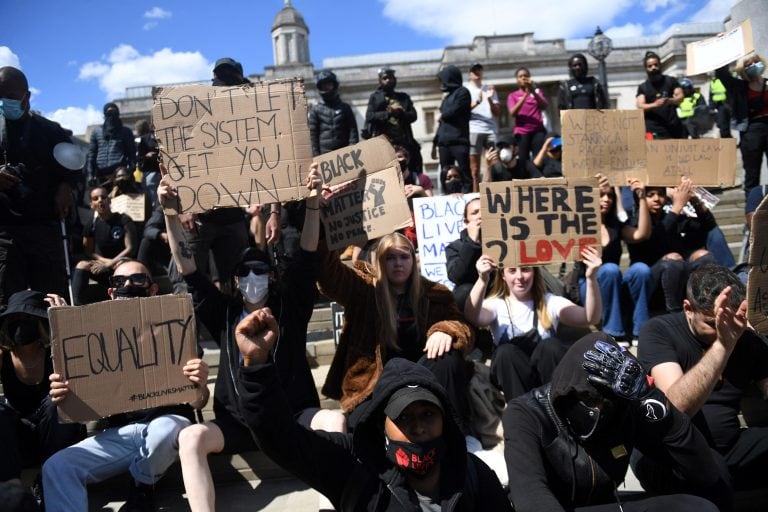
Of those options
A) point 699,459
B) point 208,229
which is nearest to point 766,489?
point 699,459

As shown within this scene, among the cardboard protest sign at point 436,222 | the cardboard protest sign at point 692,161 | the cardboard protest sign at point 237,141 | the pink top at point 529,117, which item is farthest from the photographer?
the pink top at point 529,117

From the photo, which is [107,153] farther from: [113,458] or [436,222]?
[113,458]

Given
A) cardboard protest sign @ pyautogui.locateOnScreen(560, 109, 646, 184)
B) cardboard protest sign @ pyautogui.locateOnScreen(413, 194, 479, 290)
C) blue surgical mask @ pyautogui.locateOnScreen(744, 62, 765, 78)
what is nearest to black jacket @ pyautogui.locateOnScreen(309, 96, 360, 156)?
cardboard protest sign @ pyautogui.locateOnScreen(413, 194, 479, 290)

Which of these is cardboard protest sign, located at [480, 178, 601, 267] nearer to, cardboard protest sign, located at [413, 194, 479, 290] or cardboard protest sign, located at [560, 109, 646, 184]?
cardboard protest sign, located at [560, 109, 646, 184]

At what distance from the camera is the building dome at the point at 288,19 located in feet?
180

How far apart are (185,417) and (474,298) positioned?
6.00ft

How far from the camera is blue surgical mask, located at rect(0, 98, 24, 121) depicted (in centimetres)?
422

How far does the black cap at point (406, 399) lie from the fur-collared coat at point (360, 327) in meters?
1.31

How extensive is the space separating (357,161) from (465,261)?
1.02 m

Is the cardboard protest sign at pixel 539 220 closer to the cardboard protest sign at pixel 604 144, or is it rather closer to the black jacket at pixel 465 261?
the black jacket at pixel 465 261

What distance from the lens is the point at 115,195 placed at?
7.40 meters

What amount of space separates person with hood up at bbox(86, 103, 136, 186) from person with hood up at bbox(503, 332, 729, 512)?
8384 millimetres

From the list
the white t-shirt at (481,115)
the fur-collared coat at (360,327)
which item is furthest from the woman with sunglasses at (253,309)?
the white t-shirt at (481,115)

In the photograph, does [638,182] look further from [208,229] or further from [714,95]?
[714,95]
